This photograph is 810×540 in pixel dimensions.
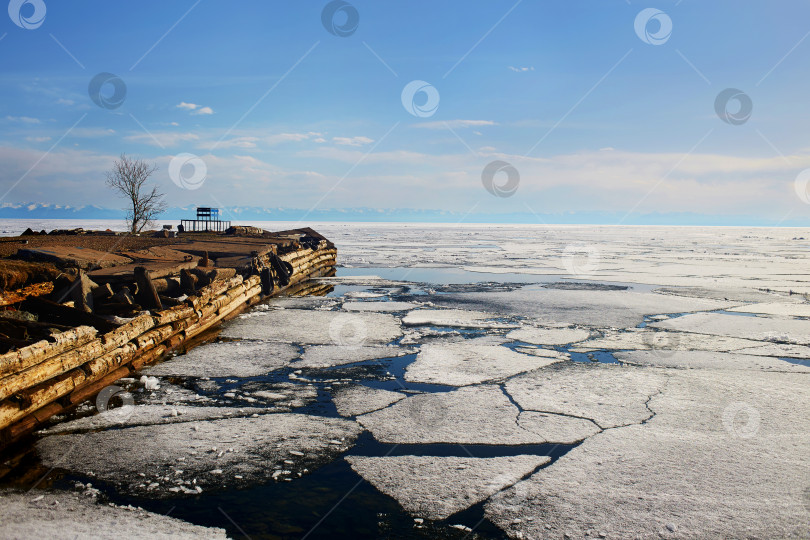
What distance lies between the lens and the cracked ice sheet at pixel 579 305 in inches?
444

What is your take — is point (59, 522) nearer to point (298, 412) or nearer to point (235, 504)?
point (235, 504)

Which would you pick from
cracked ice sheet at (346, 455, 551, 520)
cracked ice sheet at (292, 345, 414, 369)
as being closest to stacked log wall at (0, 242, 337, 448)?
cracked ice sheet at (292, 345, 414, 369)

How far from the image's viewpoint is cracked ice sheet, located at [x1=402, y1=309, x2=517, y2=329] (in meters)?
10.5

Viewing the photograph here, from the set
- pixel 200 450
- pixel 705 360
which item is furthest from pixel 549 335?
pixel 200 450

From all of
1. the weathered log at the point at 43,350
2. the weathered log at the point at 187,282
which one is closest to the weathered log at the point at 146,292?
the weathered log at the point at 187,282

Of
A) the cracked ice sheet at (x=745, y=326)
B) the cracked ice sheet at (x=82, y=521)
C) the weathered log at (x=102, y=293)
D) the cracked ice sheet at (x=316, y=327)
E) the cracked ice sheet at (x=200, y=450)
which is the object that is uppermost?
the weathered log at (x=102, y=293)

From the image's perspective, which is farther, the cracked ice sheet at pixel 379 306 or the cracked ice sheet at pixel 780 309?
the cracked ice sheet at pixel 379 306

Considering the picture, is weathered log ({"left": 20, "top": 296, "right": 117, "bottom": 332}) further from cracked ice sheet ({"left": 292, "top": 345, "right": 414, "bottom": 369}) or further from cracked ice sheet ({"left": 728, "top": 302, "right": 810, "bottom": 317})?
cracked ice sheet ({"left": 728, "top": 302, "right": 810, "bottom": 317})

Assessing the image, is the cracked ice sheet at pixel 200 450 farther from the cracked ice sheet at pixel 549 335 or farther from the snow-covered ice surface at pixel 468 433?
the cracked ice sheet at pixel 549 335

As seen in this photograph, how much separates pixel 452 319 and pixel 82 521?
8.24m

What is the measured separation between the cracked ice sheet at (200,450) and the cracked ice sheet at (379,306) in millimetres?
6791

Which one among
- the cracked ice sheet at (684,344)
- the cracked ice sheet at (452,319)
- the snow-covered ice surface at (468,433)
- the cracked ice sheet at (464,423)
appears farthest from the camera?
the cracked ice sheet at (452,319)

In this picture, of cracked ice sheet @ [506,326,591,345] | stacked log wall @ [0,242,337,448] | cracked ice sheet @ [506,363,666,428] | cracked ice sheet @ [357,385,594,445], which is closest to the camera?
stacked log wall @ [0,242,337,448]

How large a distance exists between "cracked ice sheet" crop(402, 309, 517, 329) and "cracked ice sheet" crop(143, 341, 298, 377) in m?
3.09
